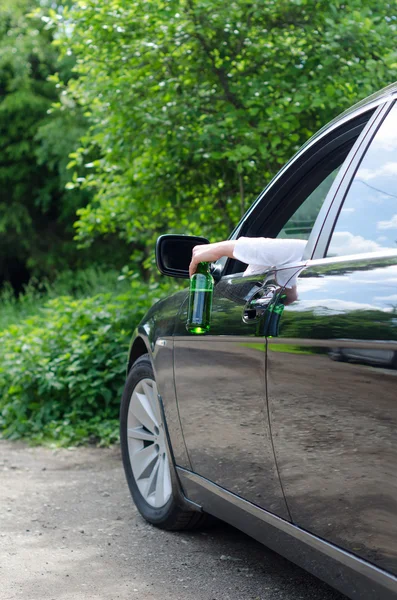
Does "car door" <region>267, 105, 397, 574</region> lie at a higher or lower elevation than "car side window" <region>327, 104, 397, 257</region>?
lower

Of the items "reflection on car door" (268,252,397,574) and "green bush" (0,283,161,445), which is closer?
"reflection on car door" (268,252,397,574)

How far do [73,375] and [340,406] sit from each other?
17.1 feet

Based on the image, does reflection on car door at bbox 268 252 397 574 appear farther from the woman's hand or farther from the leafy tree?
the leafy tree

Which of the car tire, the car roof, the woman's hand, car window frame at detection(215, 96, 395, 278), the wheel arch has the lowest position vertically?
the car tire

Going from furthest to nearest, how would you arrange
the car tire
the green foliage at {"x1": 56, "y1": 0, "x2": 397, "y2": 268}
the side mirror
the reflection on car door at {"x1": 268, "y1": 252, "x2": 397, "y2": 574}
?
the green foliage at {"x1": 56, "y1": 0, "x2": 397, "y2": 268} → the car tire → the side mirror → the reflection on car door at {"x1": 268, "y1": 252, "x2": 397, "y2": 574}

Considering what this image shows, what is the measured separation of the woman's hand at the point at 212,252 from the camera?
10.4 ft

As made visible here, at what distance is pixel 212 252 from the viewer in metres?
3.25

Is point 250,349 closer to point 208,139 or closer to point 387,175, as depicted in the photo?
point 387,175

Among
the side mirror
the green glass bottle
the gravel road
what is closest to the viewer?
the green glass bottle

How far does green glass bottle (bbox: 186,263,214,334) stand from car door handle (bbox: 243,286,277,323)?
0.96ft

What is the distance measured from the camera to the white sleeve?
2.96 meters

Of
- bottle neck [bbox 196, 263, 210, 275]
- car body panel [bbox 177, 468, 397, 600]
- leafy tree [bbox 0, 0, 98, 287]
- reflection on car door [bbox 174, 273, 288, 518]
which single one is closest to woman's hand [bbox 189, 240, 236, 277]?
bottle neck [bbox 196, 263, 210, 275]

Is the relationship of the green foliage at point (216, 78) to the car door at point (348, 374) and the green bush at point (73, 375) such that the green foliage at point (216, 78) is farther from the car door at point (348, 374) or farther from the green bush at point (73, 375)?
the car door at point (348, 374)

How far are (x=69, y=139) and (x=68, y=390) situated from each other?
10180 mm
